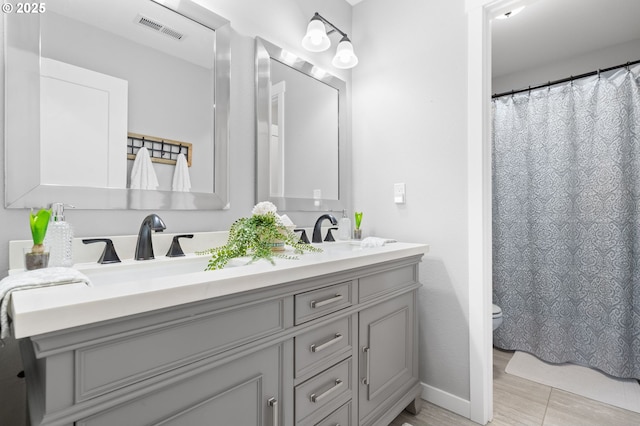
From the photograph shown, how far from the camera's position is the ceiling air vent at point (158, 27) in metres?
1.25

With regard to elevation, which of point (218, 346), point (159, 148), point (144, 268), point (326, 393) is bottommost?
point (326, 393)

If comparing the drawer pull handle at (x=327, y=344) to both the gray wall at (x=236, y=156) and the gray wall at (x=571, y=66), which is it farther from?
the gray wall at (x=571, y=66)

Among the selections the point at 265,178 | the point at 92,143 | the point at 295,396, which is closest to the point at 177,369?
the point at 295,396

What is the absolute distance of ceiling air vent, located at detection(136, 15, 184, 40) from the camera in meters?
1.25

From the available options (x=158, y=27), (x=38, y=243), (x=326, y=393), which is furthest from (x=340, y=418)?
(x=158, y=27)

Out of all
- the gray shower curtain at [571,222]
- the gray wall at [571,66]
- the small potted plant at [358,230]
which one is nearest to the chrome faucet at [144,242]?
the small potted plant at [358,230]

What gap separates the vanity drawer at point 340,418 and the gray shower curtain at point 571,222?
1.87m

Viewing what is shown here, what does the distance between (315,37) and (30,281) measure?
1.67 metres

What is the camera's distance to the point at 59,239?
942mm

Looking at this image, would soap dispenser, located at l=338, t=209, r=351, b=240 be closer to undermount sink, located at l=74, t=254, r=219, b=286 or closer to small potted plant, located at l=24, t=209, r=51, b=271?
undermount sink, located at l=74, t=254, r=219, b=286

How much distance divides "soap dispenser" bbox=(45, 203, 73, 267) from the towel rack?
12.7 inches

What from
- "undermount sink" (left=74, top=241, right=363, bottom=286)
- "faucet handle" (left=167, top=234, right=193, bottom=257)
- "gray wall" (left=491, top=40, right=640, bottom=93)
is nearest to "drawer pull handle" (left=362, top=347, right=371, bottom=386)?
"undermount sink" (left=74, top=241, right=363, bottom=286)

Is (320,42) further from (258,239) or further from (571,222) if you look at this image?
(571,222)

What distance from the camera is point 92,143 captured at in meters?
1.12
